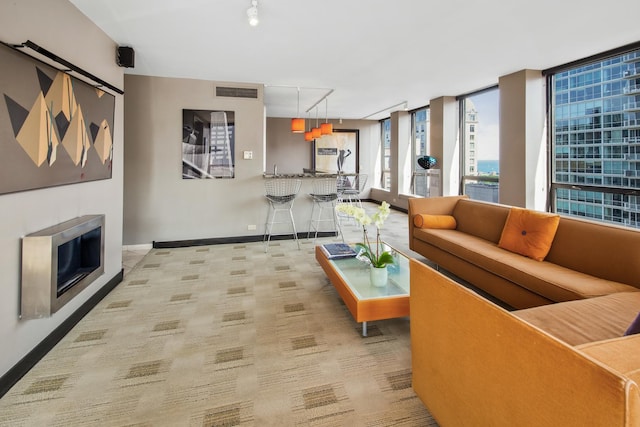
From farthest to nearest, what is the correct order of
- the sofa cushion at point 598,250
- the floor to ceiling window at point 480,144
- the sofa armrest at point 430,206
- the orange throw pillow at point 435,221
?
the floor to ceiling window at point 480,144 → the sofa armrest at point 430,206 → the orange throw pillow at point 435,221 → the sofa cushion at point 598,250

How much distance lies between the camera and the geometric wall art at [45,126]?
1920 millimetres

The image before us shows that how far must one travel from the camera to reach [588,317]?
176 centimetres

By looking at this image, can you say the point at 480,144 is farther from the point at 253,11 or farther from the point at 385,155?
the point at 253,11

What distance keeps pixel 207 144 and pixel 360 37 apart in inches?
115

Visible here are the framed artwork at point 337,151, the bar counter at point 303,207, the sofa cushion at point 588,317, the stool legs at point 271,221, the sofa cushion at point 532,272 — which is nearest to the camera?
the sofa cushion at point 588,317

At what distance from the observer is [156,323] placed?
2.73 metres

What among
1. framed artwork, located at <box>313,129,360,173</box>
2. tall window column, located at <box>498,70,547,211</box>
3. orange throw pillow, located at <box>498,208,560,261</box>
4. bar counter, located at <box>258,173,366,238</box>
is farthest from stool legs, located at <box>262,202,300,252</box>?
framed artwork, located at <box>313,129,360,173</box>

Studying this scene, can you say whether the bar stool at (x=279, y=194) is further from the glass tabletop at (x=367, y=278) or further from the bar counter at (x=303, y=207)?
the glass tabletop at (x=367, y=278)

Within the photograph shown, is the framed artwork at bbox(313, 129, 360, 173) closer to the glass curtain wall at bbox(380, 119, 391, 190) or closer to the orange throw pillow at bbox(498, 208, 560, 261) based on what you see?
the glass curtain wall at bbox(380, 119, 391, 190)

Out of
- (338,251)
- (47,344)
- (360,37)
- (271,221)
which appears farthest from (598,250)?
(271,221)

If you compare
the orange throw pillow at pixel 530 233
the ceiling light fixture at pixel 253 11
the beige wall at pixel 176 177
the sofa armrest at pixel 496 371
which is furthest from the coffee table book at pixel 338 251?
the ceiling light fixture at pixel 253 11

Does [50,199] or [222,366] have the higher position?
[50,199]

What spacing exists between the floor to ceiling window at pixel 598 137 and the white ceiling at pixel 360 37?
0.39 metres

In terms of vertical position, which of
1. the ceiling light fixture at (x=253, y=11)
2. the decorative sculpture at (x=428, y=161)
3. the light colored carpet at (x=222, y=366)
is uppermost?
the ceiling light fixture at (x=253, y=11)
